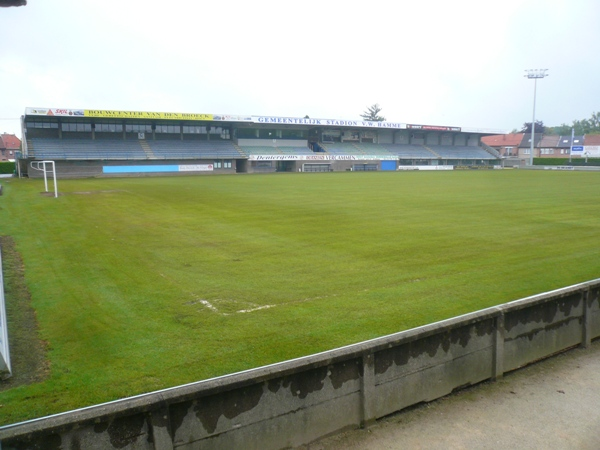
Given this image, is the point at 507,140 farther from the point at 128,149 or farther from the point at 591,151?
the point at 128,149

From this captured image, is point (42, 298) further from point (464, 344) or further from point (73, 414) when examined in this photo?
point (464, 344)

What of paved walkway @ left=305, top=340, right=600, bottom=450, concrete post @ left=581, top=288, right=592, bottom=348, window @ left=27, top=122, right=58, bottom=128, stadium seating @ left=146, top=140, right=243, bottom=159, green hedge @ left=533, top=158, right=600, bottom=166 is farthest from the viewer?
green hedge @ left=533, top=158, right=600, bottom=166

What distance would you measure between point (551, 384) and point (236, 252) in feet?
29.9

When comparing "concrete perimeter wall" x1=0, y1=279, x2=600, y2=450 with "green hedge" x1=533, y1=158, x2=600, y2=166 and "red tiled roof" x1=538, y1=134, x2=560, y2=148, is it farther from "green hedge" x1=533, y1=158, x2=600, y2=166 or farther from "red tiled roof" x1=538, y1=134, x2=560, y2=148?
"red tiled roof" x1=538, y1=134, x2=560, y2=148

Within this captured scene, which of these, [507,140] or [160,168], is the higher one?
[507,140]

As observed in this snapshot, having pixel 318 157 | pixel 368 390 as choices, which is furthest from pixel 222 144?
pixel 368 390

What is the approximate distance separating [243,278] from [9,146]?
121107 millimetres

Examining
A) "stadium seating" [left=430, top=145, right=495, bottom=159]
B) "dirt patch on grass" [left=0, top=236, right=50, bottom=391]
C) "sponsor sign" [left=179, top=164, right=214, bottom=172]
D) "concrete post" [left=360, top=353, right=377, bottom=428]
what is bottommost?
"dirt patch on grass" [left=0, top=236, right=50, bottom=391]

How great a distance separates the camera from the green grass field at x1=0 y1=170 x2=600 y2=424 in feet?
22.0

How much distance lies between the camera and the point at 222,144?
6838 cm

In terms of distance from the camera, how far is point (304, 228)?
1739 cm

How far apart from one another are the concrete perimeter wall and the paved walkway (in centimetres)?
15

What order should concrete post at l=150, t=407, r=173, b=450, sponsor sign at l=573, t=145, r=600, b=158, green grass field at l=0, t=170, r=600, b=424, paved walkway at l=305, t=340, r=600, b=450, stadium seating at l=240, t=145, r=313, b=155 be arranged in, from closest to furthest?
1. concrete post at l=150, t=407, r=173, b=450
2. paved walkway at l=305, t=340, r=600, b=450
3. green grass field at l=0, t=170, r=600, b=424
4. stadium seating at l=240, t=145, r=313, b=155
5. sponsor sign at l=573, t=145, r=600, b=158

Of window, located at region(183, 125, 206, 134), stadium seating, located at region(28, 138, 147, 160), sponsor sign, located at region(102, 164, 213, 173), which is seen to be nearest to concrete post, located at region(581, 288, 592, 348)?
stadium seating, located at region(28, 138, 147, 160)
